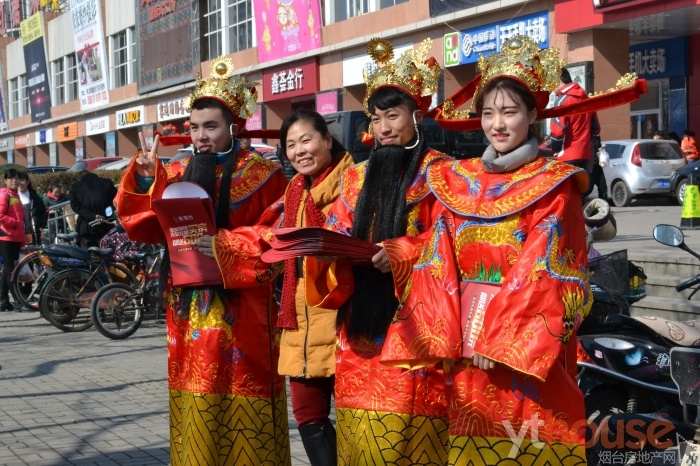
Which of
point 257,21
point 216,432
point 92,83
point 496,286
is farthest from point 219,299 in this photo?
point 92,83

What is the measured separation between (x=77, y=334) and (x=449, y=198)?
794 centimetres

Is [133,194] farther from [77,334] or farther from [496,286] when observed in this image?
[77,334]

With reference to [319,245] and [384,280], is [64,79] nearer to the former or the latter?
[384,280]

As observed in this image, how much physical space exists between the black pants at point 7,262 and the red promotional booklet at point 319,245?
977 centimetres

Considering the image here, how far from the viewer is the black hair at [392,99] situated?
13.1ft

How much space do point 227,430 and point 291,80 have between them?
82.3 ft

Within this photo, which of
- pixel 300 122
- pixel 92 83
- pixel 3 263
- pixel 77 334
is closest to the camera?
pixel 300 122

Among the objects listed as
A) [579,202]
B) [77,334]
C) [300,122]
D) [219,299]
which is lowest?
[77,334]

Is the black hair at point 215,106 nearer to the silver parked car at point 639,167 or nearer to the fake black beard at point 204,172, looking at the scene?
the fake black beard at point 204,172

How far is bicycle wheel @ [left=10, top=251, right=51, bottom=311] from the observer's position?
478 inches

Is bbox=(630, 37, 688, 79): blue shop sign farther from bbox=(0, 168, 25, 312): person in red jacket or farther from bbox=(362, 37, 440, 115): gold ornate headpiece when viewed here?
bbox=(362, 37, 440, 115): gold ornate headpiece

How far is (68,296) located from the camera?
1109 centimetres

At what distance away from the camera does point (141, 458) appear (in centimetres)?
586

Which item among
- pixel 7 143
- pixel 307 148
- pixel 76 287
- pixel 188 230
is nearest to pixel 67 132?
pixel 7 143
